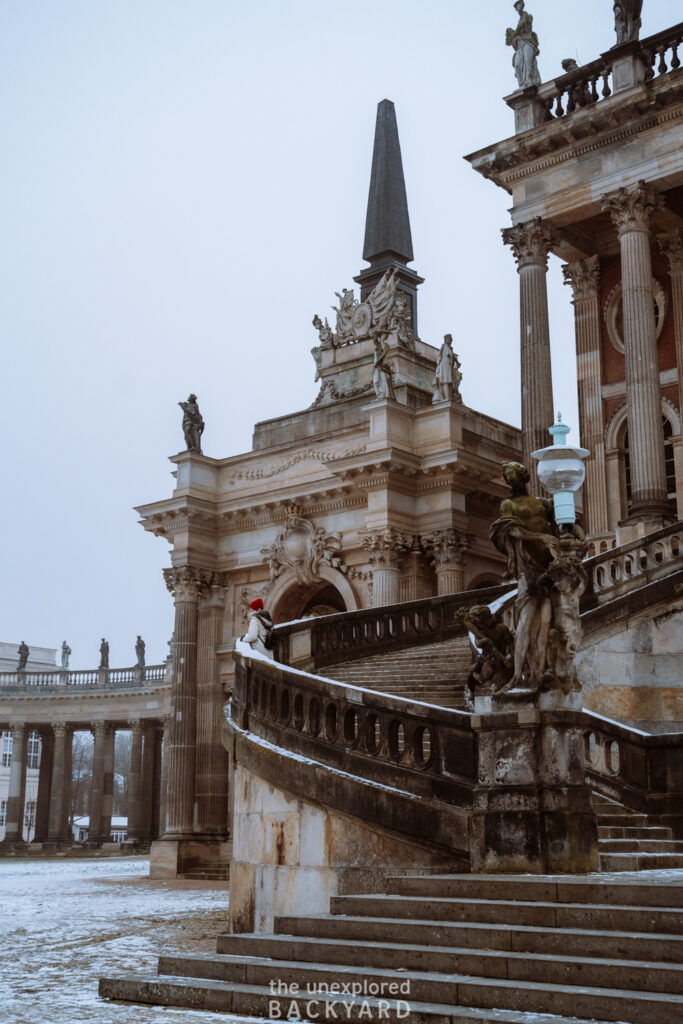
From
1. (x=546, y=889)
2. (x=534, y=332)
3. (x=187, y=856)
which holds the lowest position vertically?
(x=187, y=856)

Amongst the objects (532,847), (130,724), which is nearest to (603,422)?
(532,847)

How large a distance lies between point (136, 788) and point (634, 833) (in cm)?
5139

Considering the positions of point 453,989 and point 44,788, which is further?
point 44,788

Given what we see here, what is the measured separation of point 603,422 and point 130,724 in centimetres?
3814

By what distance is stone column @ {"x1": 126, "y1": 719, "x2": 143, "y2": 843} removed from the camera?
6034 cm

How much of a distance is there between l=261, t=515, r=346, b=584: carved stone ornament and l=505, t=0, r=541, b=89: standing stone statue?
1429 centimetres

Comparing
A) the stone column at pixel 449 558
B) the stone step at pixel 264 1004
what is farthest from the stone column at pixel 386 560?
Answer: the stone step at pixel 264 1004

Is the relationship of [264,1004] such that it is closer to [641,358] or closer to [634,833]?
[634,833]

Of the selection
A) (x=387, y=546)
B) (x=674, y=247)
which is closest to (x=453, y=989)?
(x=674, y=247)

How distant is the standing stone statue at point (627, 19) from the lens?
92.9 ft

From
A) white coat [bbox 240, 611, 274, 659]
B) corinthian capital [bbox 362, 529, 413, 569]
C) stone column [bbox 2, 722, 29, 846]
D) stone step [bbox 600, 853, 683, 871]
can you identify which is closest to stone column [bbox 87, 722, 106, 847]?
stone column [bbox 2, 722, 29, 846]

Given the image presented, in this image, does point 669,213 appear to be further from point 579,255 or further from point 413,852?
point 413,852

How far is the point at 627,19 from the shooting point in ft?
93.3

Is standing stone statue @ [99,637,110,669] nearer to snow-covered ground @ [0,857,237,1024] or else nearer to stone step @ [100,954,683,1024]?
snow-covered ground @ [0,857,237,1024]
